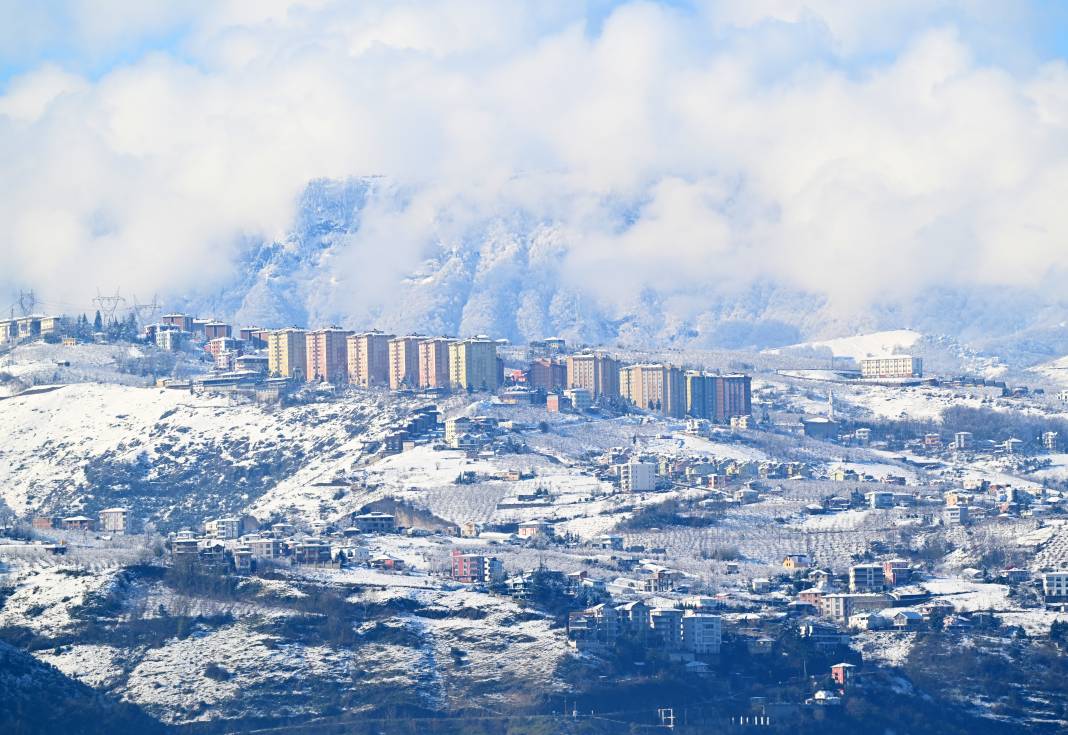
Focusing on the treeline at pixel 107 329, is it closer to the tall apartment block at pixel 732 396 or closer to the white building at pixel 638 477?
the tall apartment block at pixel 732 396

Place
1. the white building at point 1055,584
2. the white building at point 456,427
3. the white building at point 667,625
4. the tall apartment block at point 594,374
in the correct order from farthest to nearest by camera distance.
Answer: the tall apartment block at point 594,374, the white building at point 456,427, the white building at point 1055,584, the white building at point 667,625

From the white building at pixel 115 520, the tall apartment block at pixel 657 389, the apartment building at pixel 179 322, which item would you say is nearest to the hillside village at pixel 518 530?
the tall apartment block at pixel 657 389

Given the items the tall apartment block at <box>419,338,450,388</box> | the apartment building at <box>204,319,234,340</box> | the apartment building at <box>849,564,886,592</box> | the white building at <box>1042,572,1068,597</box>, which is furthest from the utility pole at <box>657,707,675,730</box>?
the apartment building at <box>204,319,234,340</box>

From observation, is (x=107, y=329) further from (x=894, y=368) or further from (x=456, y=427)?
(x=894, y=368)

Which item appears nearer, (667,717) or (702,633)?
(667,717)

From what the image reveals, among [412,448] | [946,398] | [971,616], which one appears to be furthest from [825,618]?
[946,398]

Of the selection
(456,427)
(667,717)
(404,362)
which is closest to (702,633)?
(667,717)

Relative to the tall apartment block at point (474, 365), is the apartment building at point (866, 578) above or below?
below
